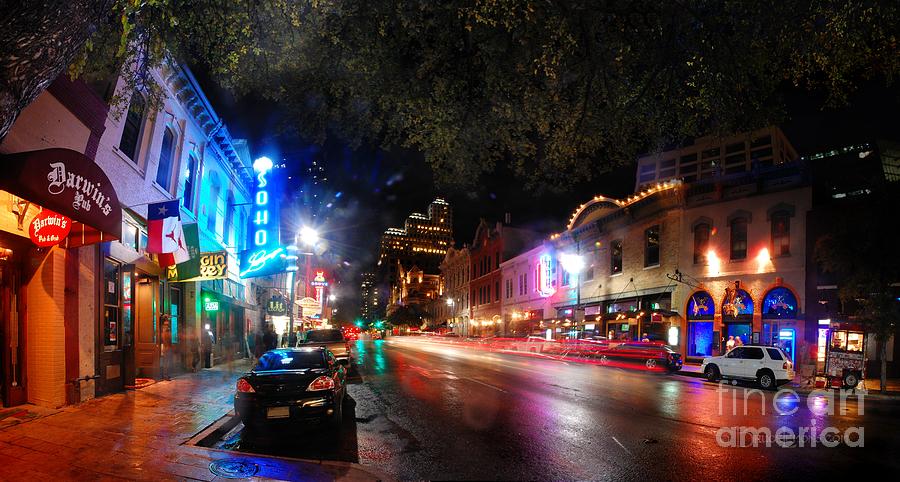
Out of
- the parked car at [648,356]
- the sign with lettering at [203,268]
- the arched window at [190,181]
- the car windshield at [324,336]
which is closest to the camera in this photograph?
the sign with lettering at [203,268]

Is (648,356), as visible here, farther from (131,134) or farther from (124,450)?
(124,450)

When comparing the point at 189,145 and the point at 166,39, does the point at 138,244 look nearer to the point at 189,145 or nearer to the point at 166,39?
the point at 189,145

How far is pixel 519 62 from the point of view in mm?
8281

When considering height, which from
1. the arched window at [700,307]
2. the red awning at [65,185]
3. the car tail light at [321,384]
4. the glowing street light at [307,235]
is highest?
the glowing street light at [307,235]

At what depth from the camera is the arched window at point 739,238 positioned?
87.2 ft

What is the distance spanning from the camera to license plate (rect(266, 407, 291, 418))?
29.8ft

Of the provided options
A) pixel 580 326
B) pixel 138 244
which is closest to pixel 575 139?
pixel 138 244

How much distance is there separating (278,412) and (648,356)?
68.7 ft

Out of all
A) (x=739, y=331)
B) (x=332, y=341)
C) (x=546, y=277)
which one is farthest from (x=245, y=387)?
(x=546, y=277)

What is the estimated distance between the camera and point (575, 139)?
924cm

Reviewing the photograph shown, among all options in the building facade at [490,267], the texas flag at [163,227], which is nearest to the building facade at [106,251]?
the texas flag at [163,227]

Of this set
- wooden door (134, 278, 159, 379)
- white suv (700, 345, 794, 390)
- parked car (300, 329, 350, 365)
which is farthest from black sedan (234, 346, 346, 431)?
white suv (700, 345, 794, 390)

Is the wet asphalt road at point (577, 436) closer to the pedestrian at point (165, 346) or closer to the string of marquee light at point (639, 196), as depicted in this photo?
the pedestrian at point (165, 346)

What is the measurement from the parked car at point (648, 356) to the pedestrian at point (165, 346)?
802 inches
